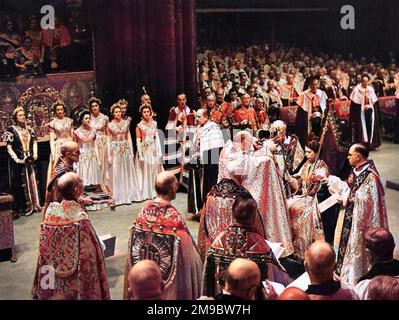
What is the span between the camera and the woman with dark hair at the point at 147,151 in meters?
11.2

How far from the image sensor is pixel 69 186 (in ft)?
19.9

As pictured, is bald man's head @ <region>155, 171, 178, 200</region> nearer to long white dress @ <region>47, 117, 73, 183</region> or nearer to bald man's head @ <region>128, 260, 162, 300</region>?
bald man's head @ <region>128, 260, 162, 300</region>

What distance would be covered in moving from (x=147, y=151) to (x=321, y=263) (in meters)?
7.03

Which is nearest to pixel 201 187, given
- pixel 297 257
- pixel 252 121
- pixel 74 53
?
pixel 252 121

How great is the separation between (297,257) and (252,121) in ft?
12.3

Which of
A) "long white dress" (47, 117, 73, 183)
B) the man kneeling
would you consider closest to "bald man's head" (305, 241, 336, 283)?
the man kneeling

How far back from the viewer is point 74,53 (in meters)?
14.1

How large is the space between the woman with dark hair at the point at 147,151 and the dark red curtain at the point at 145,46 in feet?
5.66

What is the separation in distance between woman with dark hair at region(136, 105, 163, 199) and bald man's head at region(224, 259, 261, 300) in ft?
22.8

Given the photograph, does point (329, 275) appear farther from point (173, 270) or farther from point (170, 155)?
point (170, 155)

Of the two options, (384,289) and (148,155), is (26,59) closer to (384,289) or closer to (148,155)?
(148,155)

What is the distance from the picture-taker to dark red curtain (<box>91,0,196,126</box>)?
12711 mm

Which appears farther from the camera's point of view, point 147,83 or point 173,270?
point 147,83

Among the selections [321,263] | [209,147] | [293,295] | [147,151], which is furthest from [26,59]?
[293,295]
